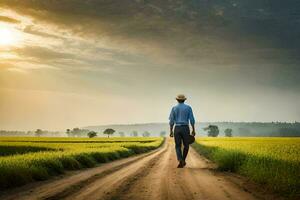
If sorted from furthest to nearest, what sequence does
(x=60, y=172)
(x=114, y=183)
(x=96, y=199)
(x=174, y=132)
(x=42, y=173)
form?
(x=174, y=132), (x=60, y=172), (x=42, y=173), (x=114, y=183), (x=96, y=199)

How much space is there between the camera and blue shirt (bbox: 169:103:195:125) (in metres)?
19.1

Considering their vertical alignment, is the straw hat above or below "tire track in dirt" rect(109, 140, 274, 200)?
above

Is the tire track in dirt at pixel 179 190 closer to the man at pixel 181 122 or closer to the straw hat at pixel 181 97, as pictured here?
the man at pixel 181 122

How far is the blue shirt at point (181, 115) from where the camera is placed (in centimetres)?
1908

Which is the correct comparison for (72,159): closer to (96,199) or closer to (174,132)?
(174,132)

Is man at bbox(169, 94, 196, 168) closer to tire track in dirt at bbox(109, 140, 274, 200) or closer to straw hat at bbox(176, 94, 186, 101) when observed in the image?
straw hat at bbox(176, 94, 186, 101)

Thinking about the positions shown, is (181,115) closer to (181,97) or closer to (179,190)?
(181,97)

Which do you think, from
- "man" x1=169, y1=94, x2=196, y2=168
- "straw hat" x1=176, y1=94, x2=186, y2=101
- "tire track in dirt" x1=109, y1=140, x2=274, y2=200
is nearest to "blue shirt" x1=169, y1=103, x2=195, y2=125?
"man" x1=169, y1=94, x2=196, y2=168

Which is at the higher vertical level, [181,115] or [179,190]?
[181,115]

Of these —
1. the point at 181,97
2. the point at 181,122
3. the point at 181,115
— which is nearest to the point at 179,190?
the point at 181,122

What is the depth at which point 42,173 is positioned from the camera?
1512 cm

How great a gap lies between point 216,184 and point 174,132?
6912 mm

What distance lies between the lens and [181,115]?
1912 centimetres

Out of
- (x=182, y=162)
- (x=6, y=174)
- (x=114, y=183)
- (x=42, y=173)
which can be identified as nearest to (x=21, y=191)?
(x=6, y=174)
